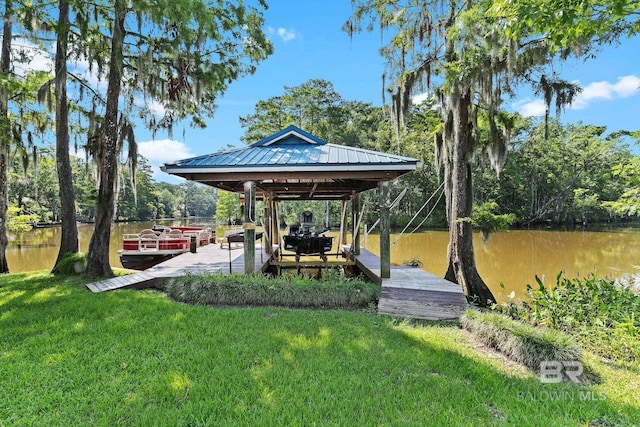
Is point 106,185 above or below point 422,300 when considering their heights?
above

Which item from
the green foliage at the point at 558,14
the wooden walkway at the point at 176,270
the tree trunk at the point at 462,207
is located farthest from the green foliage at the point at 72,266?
the green foliage at the point at 558,14

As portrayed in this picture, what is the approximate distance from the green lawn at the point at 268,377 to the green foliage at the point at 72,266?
3483 mm

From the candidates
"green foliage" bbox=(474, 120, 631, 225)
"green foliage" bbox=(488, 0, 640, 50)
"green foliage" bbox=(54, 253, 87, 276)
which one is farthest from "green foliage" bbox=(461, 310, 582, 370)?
"green foliage" bbox=(474, 120, 631, 225)

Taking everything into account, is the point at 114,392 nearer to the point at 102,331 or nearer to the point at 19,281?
the point at 102,331

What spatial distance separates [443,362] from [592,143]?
111ft

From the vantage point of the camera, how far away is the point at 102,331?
4113 mm

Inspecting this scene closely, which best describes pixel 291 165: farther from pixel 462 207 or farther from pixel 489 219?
pixel 462 207

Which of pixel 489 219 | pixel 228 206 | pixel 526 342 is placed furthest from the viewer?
pixel 228 206

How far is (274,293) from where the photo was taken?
559cm

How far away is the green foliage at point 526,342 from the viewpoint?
11.3ft

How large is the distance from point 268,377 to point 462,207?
6.71 metres

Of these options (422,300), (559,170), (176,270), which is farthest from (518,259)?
(559,170)

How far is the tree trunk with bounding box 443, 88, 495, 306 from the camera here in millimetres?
7957

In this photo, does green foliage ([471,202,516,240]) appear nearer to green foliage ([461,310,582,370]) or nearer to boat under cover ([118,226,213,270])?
green foliage ([461,310,582,370])
